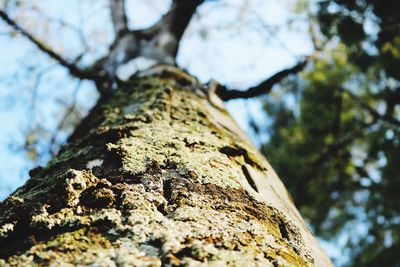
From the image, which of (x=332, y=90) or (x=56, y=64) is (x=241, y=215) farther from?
(x=332, y=90)

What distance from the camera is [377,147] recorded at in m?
6.41

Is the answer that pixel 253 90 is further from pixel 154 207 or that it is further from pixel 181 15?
pixel 154 207

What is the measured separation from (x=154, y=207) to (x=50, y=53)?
347 centimetres

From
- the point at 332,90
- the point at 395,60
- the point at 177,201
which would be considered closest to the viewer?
the point at 177,201

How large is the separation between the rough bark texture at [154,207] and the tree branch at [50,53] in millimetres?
2400

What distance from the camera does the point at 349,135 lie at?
Answer: 802cm

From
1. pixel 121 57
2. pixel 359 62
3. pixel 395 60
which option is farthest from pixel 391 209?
pixel 121 57

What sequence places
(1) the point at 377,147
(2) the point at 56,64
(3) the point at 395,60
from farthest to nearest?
(1) the point at 377,147, (3) the point at 395,60, (2) the point at 56,64

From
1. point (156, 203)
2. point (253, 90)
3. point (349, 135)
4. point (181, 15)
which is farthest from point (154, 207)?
point (349, 135)

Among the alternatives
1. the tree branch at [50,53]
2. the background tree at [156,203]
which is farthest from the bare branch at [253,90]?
the tree branch at [50,53]

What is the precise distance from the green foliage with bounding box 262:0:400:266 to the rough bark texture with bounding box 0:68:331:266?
301 centimetres

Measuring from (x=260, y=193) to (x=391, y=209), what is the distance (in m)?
7.45

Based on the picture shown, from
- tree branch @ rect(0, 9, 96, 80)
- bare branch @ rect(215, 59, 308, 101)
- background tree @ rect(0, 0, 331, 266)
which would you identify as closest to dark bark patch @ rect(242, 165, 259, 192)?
background tree @ rect(0, 0, 331, 266)

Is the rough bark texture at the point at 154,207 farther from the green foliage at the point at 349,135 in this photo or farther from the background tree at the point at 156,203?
the green foliage at the point at 349,135
